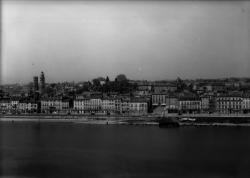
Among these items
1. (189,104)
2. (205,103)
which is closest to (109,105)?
(189,104)

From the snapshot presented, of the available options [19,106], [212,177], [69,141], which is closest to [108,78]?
[19,106]

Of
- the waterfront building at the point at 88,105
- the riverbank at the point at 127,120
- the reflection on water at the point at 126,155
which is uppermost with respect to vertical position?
the waterfront building at the point at 88,105

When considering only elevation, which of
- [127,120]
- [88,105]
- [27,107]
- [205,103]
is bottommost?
[127,120]

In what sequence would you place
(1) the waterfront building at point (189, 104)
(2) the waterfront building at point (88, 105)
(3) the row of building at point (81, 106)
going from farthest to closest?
(2) the waterfront building at point (88, 105), (3) the row of building at point (81, 106), (1) the waterfront building at point (189, 104)

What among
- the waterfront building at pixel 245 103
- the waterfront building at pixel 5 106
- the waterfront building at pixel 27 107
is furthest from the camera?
the waterfront building at pixel 5 106

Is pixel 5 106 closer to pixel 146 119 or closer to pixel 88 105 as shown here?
pixel 88 105

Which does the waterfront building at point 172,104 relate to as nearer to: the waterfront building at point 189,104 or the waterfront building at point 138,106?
the waterfront building at point 189,104

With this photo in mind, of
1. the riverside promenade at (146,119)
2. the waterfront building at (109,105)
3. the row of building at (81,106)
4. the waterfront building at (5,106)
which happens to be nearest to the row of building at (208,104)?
the row of building at (81,106)

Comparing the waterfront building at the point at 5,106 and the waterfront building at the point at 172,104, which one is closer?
the waterfront building at the point at 172,104
